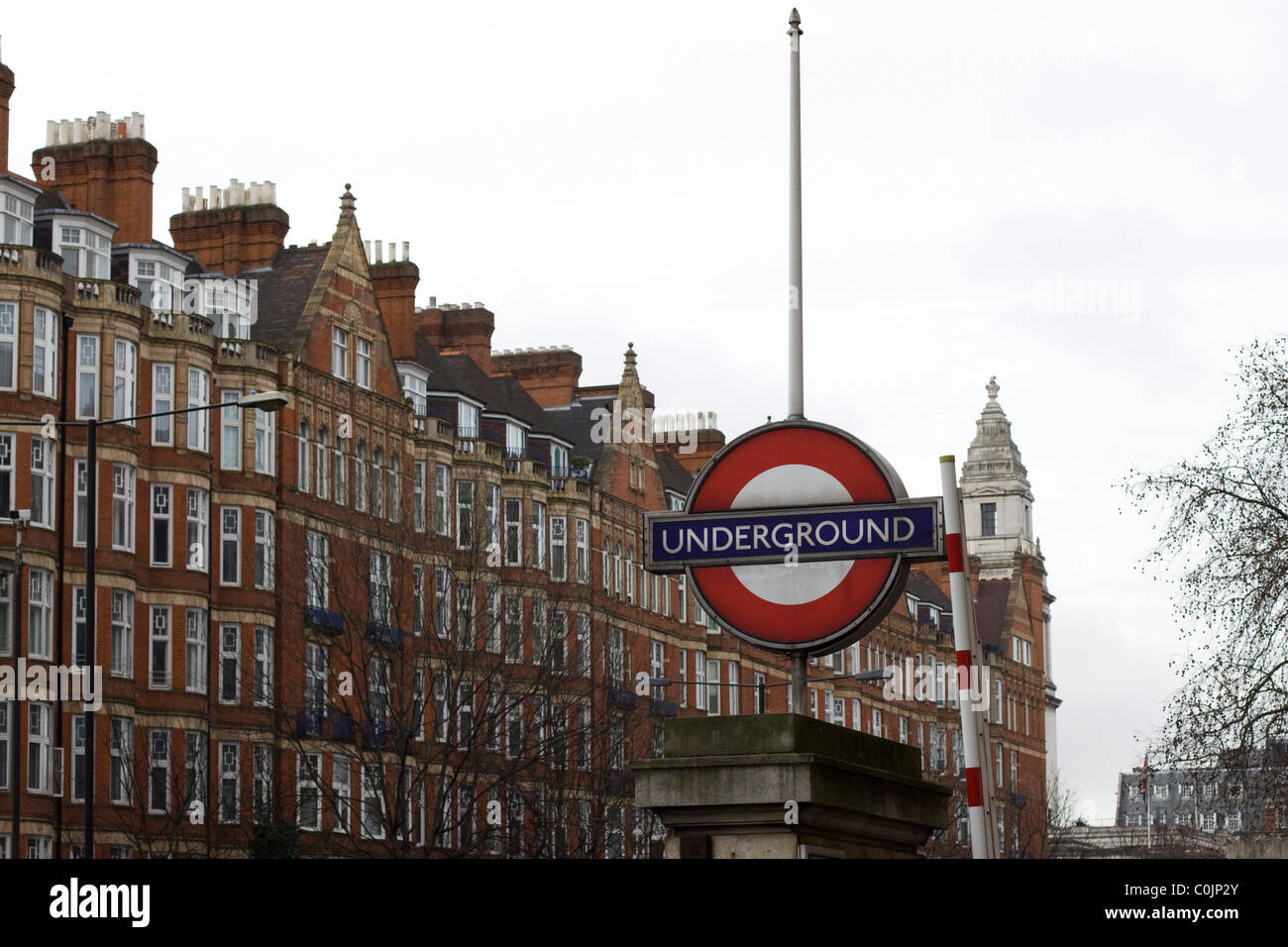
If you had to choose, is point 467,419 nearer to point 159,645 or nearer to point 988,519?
point 159,645

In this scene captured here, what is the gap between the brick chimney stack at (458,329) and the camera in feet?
259

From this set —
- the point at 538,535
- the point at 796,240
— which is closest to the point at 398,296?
the point at 538,535

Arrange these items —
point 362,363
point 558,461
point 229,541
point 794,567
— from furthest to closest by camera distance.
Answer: point 558,461 < point 362,363 < point 229,541 < point 794,567

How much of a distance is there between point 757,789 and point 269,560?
4825cm

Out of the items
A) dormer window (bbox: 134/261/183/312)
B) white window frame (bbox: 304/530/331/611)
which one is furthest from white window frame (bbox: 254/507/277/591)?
dormer window (bbox: 134/261/183/312)

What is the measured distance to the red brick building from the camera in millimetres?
49438

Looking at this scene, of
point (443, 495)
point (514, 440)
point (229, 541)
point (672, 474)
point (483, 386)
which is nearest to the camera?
point (229, 541)

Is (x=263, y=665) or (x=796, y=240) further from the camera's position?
(x=263, y=665)

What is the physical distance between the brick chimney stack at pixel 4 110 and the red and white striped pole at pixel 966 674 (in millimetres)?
44708

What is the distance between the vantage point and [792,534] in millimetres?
10984

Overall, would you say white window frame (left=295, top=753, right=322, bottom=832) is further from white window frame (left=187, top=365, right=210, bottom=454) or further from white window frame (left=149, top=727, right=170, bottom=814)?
white window frame (left=187, top=365, right=210, bottom=454)

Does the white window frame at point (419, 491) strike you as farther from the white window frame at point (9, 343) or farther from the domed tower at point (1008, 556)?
the domed tower at point (1008, 556)
